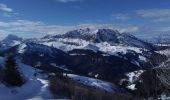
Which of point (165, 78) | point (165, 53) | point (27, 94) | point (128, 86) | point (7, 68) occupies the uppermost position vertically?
point (165, 53)

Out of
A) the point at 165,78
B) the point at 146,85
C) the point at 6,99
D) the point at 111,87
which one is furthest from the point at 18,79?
the point at 111,87

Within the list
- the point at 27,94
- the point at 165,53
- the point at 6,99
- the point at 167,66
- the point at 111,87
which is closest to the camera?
the point at 167,66

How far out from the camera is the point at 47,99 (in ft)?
168

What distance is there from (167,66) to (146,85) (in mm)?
38884

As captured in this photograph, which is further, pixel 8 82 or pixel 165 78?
pixel 8 82

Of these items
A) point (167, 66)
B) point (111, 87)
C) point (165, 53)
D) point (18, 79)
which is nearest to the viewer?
point (167, 66)

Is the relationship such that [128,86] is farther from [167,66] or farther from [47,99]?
[167,66]

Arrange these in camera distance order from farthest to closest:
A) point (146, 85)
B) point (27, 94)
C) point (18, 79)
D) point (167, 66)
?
point (18, 79)
point (27, 94)
point (146, 85)
point (167, 66)

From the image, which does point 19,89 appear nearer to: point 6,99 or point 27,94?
point 27,94

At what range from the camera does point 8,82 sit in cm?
5844

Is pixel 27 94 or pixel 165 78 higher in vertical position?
pixel 165 78

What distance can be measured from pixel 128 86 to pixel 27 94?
13342cm

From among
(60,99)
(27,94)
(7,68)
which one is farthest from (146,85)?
(7,68)

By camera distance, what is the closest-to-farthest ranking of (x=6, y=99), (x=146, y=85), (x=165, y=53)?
(x=165, y=53) < (x=6, y=99) < (x=146, y=85)
